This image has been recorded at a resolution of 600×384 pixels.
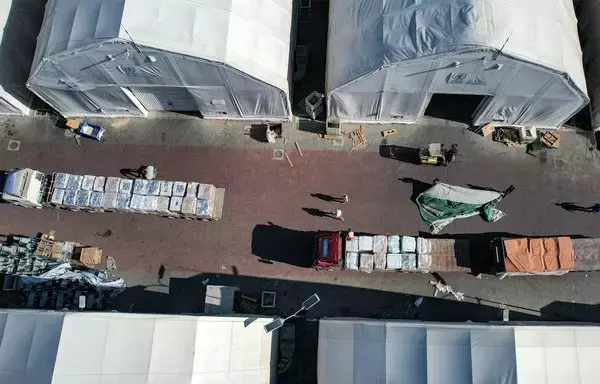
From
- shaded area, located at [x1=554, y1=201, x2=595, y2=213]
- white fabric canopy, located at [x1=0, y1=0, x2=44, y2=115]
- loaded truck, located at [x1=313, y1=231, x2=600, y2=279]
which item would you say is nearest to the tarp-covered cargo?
loaded truck, located at [x1=313, y1=231, x2=600, y2=279]

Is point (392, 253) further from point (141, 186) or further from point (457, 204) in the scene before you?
point (141, 186)

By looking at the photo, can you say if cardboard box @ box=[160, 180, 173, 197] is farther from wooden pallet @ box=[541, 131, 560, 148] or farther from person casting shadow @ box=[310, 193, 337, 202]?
wooden pallet @ box=[541, 131, 560, 148]

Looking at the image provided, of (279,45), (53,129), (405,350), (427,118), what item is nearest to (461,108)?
(427,118)

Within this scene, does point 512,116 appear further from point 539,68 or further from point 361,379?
point 361,379

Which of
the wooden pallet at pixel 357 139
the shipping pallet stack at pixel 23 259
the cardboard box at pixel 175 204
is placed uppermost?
the wooden pallet at pixel 357 139

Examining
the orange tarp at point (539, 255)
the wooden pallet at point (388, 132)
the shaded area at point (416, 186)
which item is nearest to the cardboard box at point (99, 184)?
the wooden pallet at point (388, 132)

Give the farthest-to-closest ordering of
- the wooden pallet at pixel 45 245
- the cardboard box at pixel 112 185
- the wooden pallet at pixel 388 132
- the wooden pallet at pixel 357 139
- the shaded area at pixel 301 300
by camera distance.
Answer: the wooden pallet at pixel 388 132 → the wooden pallet at pixel 357 139 → the cardboard box at pixel 112 185 → the wooden pallet at pixel 45 245 → the shaded area at pixel 301 300

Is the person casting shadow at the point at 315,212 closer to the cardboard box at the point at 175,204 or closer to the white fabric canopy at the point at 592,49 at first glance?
the cardboard box at the point at 175,204
